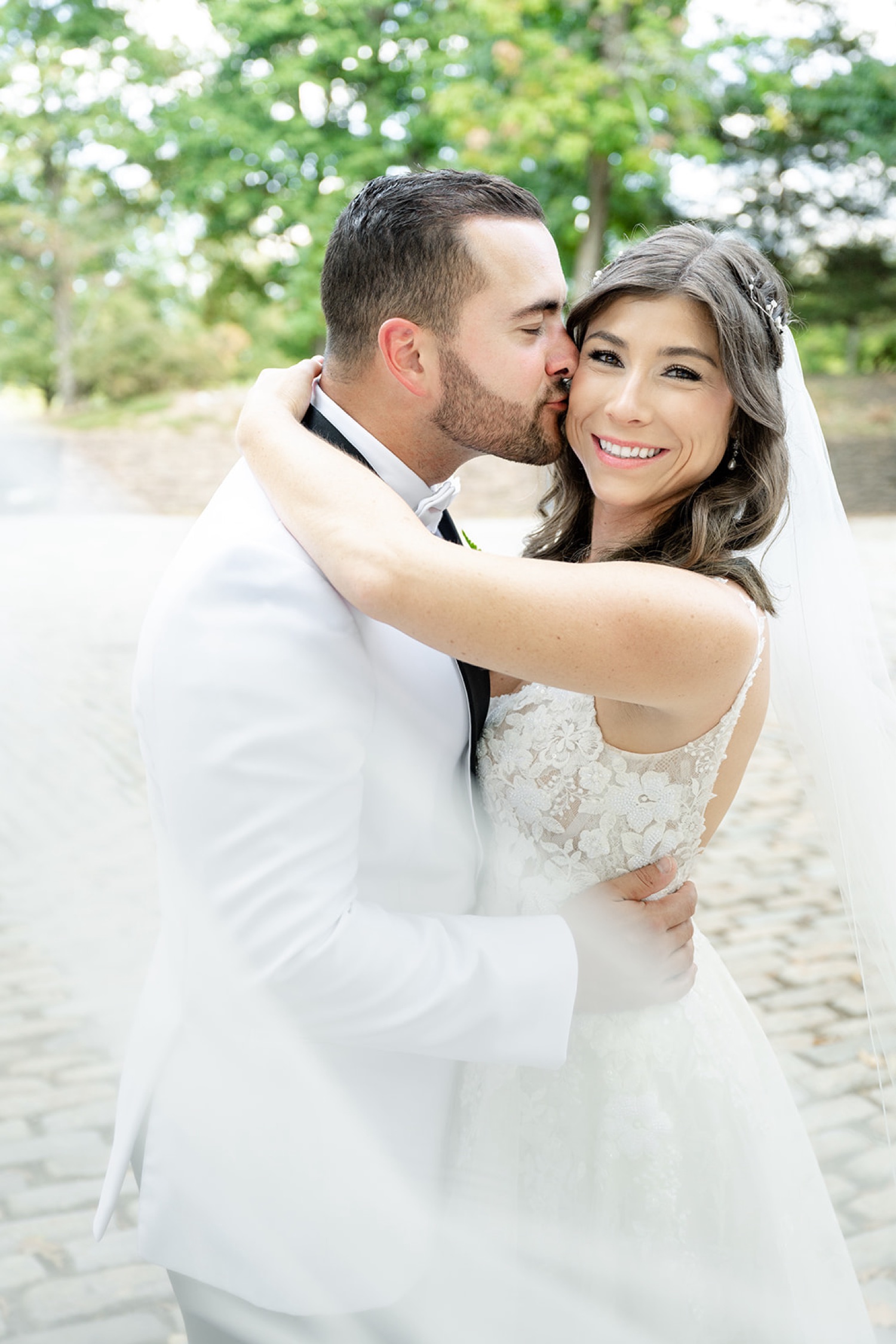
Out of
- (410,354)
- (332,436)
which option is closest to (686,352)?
(410,354)

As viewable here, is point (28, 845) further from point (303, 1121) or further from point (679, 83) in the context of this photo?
point (679, 83)

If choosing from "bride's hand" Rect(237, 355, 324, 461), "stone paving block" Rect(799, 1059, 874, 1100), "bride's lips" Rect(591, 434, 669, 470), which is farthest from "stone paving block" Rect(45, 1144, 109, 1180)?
"bride's lips" Rect(591, 434, 669, 470)

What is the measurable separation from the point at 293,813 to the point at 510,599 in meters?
0.44

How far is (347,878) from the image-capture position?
5.11ft

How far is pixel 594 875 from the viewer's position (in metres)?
2.02

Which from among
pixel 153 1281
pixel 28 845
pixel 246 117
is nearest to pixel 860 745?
pixel 153 1281

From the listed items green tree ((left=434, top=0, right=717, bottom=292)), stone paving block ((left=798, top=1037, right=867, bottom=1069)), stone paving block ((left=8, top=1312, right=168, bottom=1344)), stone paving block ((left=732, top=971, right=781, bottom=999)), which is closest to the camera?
stone paving block ((left=8, top=1312, right=168, bottom=1344))

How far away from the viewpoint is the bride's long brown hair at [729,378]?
1.99 metres

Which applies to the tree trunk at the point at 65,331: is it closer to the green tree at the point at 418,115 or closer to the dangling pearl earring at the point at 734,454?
the green tree at the point at 418,115

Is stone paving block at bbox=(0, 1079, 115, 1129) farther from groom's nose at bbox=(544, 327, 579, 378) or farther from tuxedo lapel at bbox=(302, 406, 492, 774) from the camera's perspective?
groom's nose at bbox=(544, 327, 579, 378)

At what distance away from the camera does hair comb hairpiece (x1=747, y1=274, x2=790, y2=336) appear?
2.05 m

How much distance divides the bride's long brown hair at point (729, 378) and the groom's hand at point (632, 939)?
0.51m

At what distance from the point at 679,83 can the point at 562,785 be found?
17.2 meters

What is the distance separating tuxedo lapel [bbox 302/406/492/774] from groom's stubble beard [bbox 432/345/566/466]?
153mm
